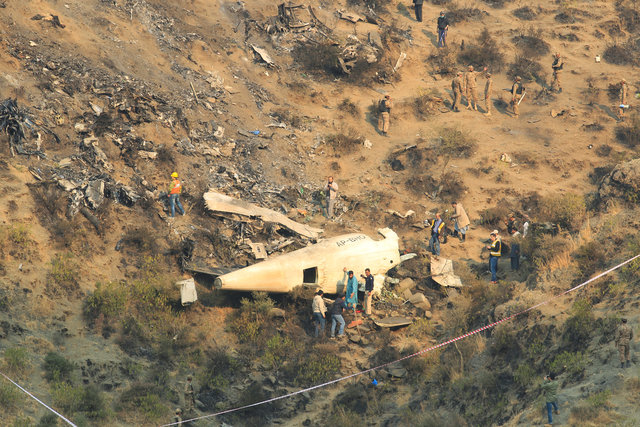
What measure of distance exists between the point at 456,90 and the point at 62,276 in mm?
18822

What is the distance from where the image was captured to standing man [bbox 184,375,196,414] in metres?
12.9

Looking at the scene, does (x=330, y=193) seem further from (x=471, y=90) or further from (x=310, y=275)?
(x=471, y=90)

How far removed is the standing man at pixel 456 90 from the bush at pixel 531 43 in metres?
6.21

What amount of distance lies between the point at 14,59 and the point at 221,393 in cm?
1398

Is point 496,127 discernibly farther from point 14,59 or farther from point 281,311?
point 14,59

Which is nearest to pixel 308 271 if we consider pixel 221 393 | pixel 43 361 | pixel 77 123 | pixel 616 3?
pixel 221 393

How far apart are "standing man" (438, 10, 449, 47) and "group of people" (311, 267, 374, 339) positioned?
18436 millimetres

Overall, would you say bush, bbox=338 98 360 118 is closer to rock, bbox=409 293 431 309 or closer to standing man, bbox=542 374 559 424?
rock, bbox=409 293 431 309

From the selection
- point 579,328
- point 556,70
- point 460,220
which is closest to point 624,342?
point 579,328

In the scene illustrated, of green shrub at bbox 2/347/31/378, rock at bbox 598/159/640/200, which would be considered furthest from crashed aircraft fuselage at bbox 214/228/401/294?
rock at bbox 598/159/640/200

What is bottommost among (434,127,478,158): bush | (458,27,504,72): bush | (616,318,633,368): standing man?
(434,127,478,158): bush

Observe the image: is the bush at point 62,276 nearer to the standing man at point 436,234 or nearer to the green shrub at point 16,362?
the green shrub at point 16,362

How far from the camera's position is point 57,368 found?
482 inches

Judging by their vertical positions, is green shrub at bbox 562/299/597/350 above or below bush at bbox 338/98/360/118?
above
